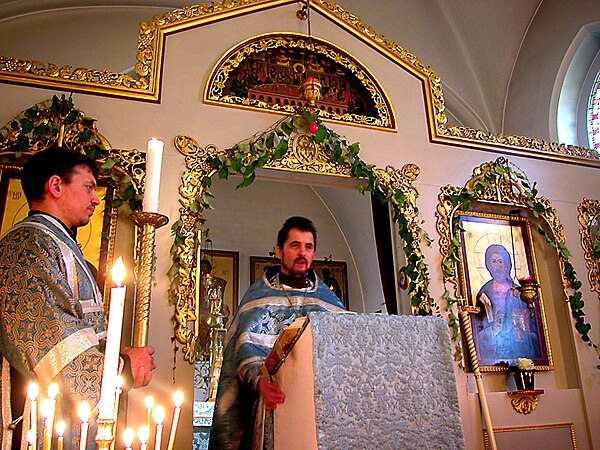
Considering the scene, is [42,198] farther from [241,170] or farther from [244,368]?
[241,170]

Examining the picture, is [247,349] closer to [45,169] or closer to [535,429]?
[45,169]

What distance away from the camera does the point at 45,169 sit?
2.24 m

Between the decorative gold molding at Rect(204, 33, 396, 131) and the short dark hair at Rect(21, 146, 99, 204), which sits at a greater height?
the decorative gold molding at Rect(204, 33, 396, 131)

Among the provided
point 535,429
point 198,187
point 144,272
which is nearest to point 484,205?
point 535,429

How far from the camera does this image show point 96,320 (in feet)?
7.01

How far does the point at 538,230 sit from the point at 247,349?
3.27m

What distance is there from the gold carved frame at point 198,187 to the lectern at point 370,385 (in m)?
1.42

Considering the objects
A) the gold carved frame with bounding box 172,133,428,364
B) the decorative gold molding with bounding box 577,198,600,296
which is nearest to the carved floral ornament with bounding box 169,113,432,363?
the gold carved frame with bounding box 172,133,428,364

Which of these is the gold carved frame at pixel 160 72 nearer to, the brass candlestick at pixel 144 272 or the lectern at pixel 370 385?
the brass candlestick at pixel 144 272

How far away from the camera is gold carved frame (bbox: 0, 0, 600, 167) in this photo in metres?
3.75

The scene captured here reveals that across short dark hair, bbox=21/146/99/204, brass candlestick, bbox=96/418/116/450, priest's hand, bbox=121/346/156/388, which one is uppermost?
short dark hair, bbox=21/146/99/204

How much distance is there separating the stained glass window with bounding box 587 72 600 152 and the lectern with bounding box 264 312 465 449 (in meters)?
5.80

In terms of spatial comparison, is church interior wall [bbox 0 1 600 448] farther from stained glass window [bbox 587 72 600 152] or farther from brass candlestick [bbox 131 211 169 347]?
stained glass window [bbox 587 72 600 152]

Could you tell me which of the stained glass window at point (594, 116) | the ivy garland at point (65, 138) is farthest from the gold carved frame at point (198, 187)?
the stained glass window at point (594, 116)
